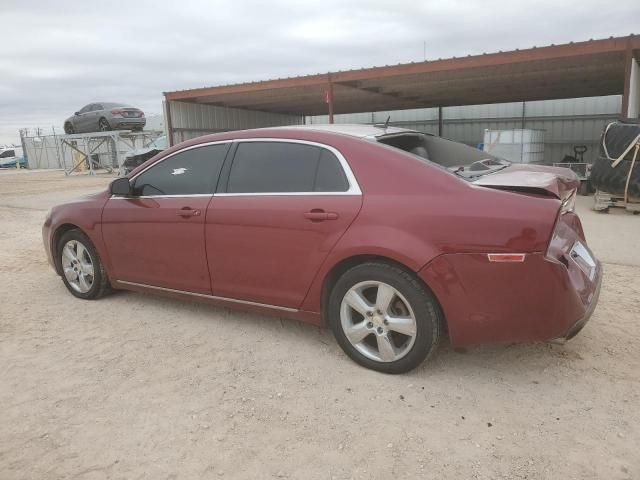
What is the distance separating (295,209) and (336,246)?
397 millimetres

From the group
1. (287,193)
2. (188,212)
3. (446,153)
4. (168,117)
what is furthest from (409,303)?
(168,117)

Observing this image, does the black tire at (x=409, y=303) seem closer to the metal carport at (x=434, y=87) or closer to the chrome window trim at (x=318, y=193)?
the chrome window trim at (x=318, y=193)

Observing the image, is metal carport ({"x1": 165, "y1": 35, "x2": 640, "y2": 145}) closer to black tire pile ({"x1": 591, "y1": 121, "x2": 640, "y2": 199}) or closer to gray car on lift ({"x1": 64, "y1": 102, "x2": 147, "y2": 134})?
black tire pile ({"x1": 591, "y1": 121, "x2": 640, "y2": 199})

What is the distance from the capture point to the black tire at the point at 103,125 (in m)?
23.9

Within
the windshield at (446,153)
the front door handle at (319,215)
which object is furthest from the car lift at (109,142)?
the front door handle at (319,215)

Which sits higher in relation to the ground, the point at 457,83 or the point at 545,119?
the point at 457,83

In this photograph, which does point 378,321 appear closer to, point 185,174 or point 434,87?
point 185,174

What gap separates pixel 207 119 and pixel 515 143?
1212 cm

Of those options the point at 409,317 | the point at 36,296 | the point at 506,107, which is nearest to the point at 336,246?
the point at 409,317

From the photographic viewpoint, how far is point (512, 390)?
112 inches

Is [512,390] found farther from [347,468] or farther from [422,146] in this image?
[422,146]

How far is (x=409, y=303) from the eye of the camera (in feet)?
9.39

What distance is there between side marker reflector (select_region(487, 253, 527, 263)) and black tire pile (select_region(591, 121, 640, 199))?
820 centimetres

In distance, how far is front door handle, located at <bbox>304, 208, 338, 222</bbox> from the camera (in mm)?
3064
